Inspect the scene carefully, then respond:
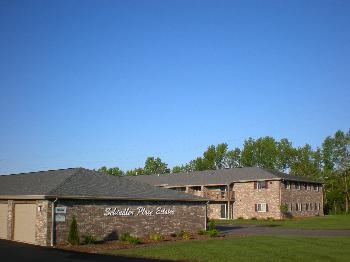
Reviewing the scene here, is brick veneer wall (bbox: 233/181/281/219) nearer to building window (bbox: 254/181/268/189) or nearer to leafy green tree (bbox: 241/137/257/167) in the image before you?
building window (bbox: 254/181/268/189)

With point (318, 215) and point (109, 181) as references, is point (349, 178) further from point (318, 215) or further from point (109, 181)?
point (109, 181)

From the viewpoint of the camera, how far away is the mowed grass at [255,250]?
20.0 metres

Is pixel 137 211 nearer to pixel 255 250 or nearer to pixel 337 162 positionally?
pixel 255 250

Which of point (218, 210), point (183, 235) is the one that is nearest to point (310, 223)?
point (218, 210)

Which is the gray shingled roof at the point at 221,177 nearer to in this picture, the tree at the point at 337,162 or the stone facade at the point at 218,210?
the stone facade at the point at 218,210

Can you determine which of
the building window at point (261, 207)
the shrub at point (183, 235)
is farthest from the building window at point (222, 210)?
the shrub at point (183, 235)

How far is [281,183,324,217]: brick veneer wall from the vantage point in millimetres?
55500

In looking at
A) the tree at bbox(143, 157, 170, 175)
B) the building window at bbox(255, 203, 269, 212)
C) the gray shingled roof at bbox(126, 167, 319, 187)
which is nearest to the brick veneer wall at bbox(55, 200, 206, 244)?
the building window at bbox(255, 203, 269, 212)

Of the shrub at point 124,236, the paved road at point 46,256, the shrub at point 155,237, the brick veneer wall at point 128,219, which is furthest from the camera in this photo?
the shrub at point 155,237

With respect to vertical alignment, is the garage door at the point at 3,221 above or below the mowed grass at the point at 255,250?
above

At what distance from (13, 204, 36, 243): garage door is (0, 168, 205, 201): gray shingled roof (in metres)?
0.82

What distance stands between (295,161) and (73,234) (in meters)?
76.4

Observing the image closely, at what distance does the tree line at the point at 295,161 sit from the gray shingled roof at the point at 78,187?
53.6 m

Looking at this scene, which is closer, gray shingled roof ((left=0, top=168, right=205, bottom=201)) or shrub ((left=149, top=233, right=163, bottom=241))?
gray shingled roof ((left=0, top=168, right=205, bottom=201))
